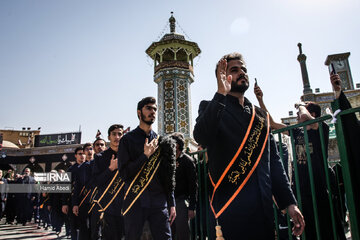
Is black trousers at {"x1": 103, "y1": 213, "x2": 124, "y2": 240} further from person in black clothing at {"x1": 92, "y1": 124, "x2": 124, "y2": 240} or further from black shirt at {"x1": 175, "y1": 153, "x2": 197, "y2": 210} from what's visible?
black shirt at {"x1": 175, "y1": 153, "x2": 197, "y2": 210}

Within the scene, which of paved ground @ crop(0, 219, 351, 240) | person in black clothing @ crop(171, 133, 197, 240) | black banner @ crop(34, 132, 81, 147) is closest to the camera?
person in black clothing @ crop(171, 133, 197, 240)

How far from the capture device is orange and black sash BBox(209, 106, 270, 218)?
5.45 feet

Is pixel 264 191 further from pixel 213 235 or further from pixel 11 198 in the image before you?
pixel 11 198

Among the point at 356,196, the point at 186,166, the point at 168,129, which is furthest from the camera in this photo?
the point at 168,129

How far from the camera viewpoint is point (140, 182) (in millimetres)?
2586

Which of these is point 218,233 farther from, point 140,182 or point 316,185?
point 316,185

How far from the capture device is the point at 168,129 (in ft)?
45.1

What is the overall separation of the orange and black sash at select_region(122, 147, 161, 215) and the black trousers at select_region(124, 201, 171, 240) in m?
0.07

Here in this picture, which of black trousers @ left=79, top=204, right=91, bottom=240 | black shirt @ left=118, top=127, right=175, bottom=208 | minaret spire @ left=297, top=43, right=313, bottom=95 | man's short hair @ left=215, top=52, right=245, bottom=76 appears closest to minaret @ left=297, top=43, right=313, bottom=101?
minaret spire @ left=297, top=43, right=313, bottom=95

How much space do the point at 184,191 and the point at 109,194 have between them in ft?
3.35

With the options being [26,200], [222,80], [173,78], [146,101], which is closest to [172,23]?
[173,78]

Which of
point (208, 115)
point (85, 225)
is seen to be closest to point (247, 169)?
point (208, 115)

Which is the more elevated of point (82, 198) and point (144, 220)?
point (82, 198)

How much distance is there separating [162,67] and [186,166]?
39.6 feet
